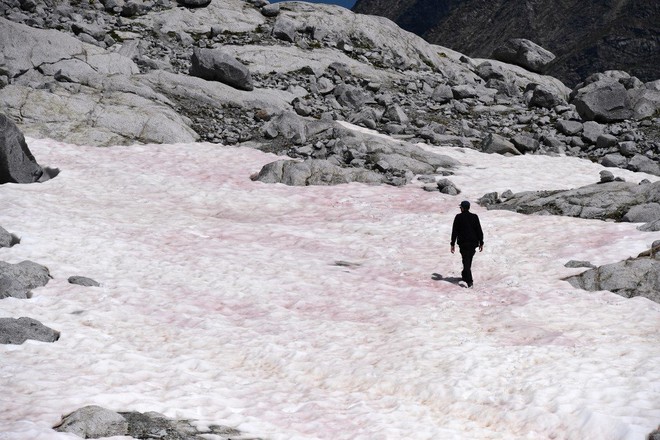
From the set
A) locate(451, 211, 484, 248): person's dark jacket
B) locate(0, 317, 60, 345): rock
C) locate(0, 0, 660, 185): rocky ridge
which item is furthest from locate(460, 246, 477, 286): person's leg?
locate(0, 0, 660, 185): rocky ridge

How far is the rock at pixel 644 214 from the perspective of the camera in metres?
29.0

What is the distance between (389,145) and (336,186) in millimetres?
6697

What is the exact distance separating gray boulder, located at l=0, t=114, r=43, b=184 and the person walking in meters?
19.5

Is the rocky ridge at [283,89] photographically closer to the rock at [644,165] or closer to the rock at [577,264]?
the rock at [644,165]

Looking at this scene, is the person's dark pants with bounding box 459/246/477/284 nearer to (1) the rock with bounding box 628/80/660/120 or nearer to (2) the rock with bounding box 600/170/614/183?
(2) the rock with bounding box 600/170/614/183

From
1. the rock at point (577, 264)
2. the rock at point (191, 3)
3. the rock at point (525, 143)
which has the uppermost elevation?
the rock at point (191, 3)

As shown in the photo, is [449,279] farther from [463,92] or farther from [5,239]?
[463,92]

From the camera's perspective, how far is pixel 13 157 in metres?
32.0

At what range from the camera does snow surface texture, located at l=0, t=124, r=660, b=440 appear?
608 inches

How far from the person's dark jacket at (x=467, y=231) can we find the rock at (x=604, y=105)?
32.6 m

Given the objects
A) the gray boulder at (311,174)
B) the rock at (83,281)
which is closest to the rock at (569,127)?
the gray boulder at (311,174)

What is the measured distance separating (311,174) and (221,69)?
17.2m

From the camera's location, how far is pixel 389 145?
41.3 m

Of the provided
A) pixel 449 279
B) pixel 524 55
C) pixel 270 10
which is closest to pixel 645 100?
pixel 524 55
